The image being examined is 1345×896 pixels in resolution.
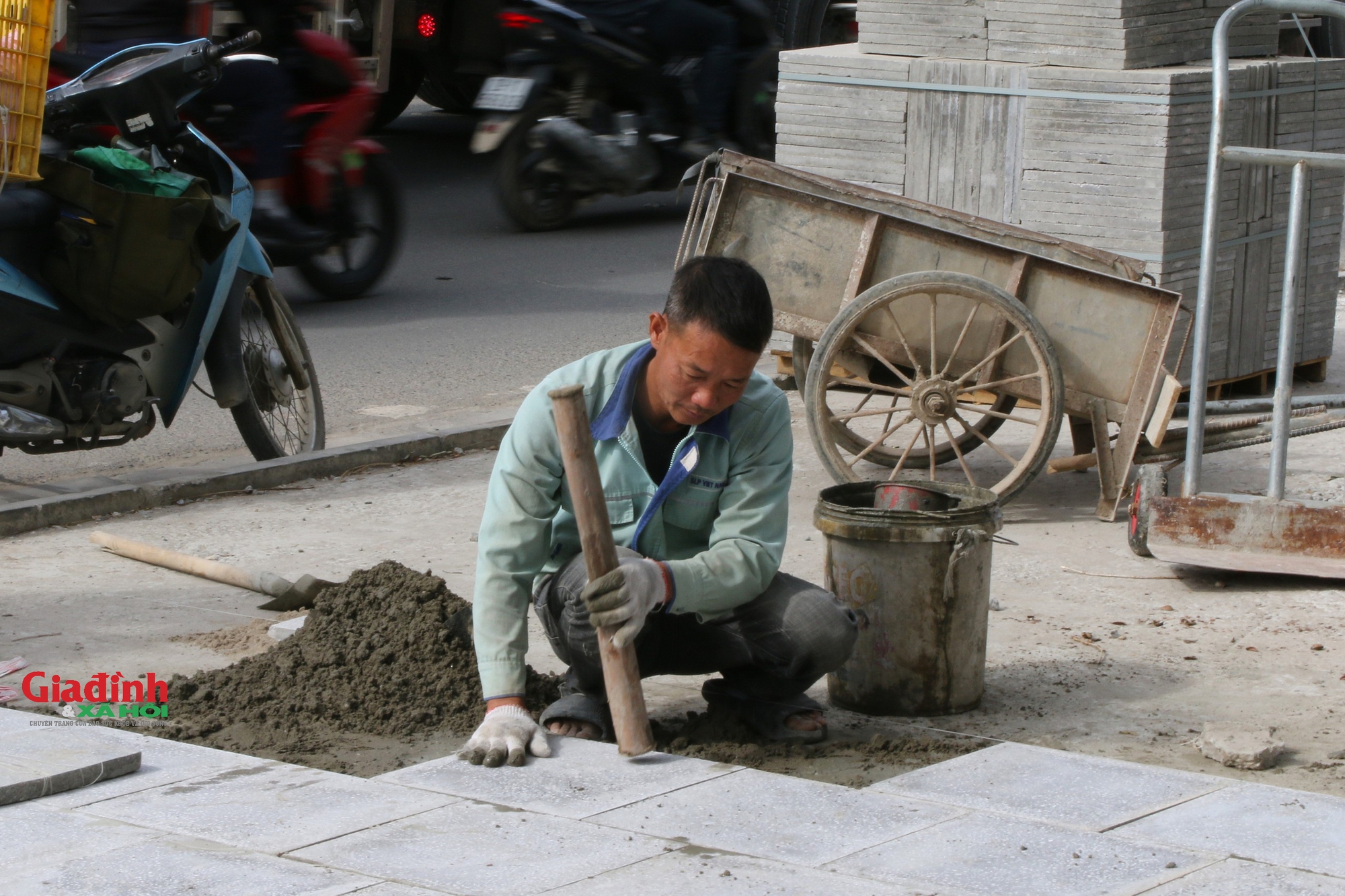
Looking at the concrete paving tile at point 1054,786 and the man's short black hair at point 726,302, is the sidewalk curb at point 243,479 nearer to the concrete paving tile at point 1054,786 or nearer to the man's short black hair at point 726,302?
the man's short black hair at point 726,302

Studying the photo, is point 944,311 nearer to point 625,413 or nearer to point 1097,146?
point 1097,146

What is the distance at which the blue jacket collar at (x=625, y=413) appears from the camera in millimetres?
3566

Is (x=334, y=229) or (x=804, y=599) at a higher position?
(x=334, y=229)

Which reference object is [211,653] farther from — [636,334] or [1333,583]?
[636,334]

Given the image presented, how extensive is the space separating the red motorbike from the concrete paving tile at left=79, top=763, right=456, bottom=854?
226 inches

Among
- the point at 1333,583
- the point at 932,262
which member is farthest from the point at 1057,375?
the point at 1333,583

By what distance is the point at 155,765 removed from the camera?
11.1 feet

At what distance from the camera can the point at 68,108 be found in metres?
5.48

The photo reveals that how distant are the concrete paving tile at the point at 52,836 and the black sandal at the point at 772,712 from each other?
4.28ft

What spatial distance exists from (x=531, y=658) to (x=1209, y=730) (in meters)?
1.66

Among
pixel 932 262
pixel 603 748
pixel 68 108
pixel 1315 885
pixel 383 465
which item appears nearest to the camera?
pixel 1315 885

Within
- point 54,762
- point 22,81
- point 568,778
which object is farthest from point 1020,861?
point 22,81

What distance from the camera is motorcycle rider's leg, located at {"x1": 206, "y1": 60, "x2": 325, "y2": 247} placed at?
8352 mm

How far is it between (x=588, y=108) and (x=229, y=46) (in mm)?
5469
